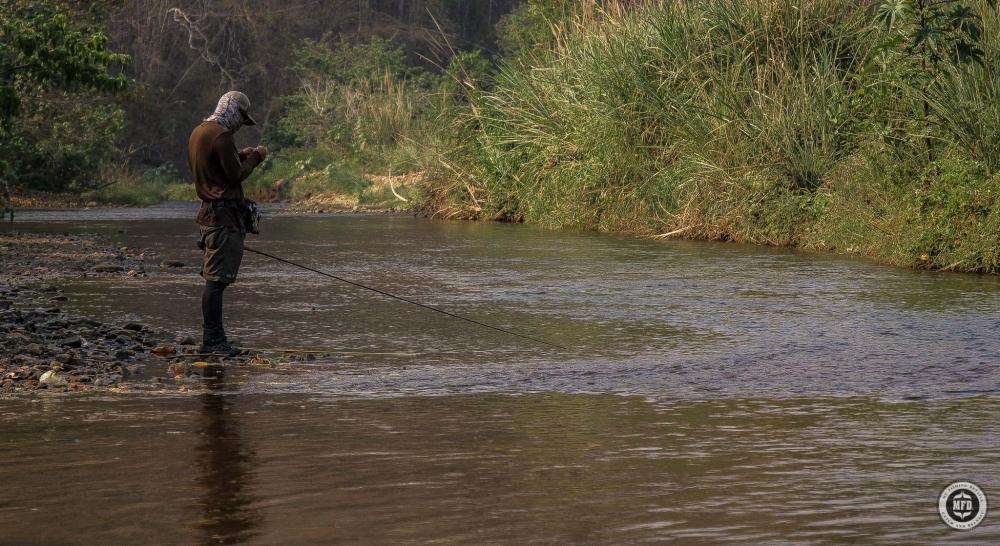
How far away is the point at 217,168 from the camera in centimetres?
998

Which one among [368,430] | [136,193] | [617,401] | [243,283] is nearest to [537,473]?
[368,430]

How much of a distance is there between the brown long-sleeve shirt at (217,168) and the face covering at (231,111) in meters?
0.08

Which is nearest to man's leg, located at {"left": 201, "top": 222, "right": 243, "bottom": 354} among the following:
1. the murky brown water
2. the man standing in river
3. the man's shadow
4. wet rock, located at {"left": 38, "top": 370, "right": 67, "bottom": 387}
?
the man standing in river

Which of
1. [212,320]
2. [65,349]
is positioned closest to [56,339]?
[65,349]

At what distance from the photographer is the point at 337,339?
35.3ft

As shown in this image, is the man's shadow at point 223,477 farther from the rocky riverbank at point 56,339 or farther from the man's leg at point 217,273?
the man's leg at point 217,273

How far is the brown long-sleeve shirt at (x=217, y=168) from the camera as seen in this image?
9836mm

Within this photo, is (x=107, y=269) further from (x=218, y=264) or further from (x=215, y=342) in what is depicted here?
(x=215, y=342)

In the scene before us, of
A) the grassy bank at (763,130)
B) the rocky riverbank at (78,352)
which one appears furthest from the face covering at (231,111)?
the grassy bank at (763,130)

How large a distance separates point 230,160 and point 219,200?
33 centimetres

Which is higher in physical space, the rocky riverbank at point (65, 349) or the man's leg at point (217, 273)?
the man's leg at point (217, 273)

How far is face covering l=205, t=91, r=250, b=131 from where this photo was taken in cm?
1005

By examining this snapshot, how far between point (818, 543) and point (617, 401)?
301cm

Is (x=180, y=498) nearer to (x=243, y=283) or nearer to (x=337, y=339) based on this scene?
(x=337, y=339)
